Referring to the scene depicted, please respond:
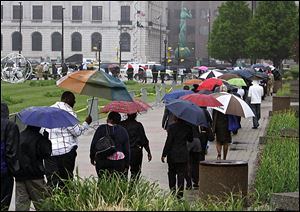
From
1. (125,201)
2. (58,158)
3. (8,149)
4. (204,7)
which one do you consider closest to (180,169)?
(58,158)

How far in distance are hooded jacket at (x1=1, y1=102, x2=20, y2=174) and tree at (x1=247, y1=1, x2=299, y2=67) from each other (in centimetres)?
4984

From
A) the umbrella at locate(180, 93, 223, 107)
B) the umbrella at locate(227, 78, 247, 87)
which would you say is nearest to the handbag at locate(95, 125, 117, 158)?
the umbrella at locate(180, 93, 223, 107)

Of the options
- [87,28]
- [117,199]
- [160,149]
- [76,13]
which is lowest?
[160,149]

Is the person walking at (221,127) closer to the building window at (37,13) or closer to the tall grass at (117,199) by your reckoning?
the tall grass at (117,199)

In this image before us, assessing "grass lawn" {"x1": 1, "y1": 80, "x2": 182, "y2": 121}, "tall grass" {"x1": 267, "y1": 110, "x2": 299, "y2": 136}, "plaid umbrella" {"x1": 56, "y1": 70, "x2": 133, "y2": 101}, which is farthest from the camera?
"grass lawn" {"x1": 1, "y1": 80, "x2": 182, "y2": 121}

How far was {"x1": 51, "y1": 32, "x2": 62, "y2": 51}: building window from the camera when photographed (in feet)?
415

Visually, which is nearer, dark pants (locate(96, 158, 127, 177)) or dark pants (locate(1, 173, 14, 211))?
dark pants (locate(1, 173, 14, 211))

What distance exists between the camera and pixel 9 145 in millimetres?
9250

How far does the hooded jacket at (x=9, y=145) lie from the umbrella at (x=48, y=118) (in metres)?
0.97

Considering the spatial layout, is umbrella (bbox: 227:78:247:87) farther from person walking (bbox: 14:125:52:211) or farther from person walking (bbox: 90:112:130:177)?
person walking (bbox: 14:125:52:211)

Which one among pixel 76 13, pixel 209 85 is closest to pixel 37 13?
pixel 76 13

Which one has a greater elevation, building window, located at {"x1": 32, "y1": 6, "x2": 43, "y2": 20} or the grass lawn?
building window, located at {"x1": 32, "y1": 6, "x2": 43, "y2": 20}

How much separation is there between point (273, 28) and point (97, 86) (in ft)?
158

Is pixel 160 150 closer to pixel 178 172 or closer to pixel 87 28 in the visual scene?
pixel 178 172
